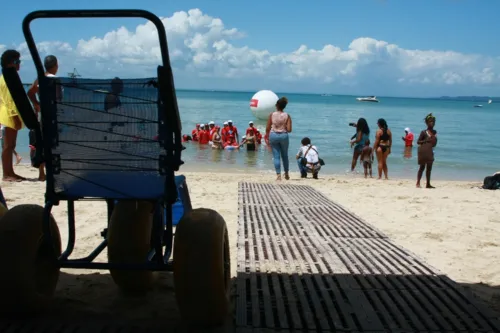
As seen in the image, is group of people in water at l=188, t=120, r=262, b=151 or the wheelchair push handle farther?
group of people in water at l=188, t=120, r=262, b=151

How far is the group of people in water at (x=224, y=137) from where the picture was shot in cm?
1773

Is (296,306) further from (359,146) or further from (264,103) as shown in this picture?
(264,103)

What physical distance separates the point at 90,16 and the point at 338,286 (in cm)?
234

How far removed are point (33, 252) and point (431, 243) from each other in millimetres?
3747

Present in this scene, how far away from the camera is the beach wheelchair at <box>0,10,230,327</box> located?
102 inches

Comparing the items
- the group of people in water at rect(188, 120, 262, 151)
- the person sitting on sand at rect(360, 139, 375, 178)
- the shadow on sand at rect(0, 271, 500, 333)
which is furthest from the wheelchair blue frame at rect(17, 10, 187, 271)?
the group of people in water at rect(188, 120, 262, 151)

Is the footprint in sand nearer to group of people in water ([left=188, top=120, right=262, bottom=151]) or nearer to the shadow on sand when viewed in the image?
the shadow on sand

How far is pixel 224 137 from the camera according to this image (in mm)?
18219

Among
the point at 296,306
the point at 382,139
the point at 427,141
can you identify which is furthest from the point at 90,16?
the point at 382,139

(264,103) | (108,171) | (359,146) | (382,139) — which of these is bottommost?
(359,146)

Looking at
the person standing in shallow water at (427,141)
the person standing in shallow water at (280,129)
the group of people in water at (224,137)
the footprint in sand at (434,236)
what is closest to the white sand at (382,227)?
the footprint in sand at (434,236)

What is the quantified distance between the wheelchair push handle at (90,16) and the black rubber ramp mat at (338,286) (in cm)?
160

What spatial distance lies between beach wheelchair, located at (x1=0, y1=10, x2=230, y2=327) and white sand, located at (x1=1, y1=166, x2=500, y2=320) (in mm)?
458

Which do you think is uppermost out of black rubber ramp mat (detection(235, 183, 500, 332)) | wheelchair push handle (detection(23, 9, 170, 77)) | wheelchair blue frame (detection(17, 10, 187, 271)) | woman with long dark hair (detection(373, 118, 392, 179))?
wheelchair push handle (detection(23, 9, 170, 77))
